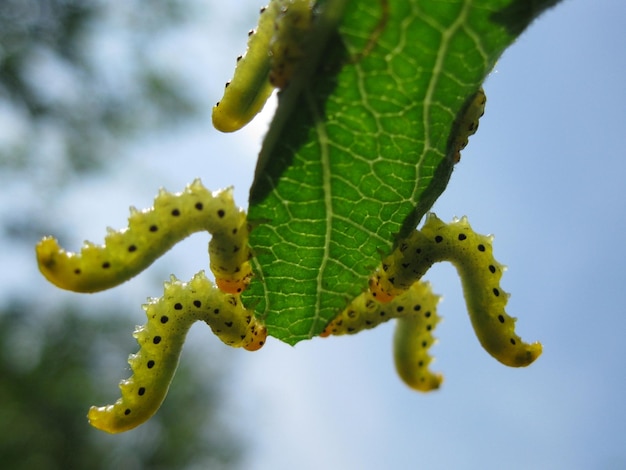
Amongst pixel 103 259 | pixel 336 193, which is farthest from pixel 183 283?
pixel 336 193

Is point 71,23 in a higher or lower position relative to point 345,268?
higher

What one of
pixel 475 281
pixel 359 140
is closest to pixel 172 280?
pixel 359 140

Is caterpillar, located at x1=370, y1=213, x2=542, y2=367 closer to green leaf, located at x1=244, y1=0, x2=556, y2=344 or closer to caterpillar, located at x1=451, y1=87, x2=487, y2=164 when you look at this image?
green leaf, located at x1=244, y1=0, x2=556, y2=344

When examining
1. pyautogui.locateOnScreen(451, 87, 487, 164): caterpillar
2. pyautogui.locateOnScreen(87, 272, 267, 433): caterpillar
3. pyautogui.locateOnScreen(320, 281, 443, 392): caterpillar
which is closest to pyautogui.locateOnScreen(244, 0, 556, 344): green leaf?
pyautogui.locateOnScreen(451, 87, 487, 164): caterpillar

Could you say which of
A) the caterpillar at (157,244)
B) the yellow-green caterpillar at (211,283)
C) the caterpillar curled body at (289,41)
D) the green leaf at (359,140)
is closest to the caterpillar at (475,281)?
the yellow-green caterpillar at (211,283)

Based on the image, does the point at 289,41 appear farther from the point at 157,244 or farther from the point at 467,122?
the point at 157,244

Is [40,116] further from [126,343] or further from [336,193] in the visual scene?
[126,343]
